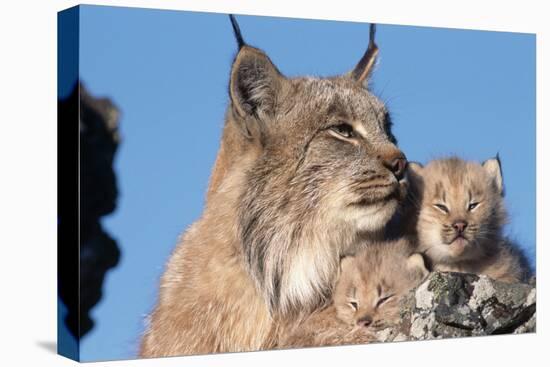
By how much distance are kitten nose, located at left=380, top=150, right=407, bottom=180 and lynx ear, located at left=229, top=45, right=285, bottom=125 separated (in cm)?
90

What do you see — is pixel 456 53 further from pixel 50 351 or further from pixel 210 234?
pixel 50 351

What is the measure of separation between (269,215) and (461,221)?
1.66m

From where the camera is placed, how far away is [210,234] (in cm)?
747

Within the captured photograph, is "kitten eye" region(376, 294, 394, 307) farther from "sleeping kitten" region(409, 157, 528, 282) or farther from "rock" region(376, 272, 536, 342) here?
"sleeping kitten" region(409, 157, 528, 282)

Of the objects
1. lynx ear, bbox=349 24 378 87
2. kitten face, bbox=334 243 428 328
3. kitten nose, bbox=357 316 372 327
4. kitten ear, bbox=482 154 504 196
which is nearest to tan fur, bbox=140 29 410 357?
kitten face, bbox=334 243 428 328

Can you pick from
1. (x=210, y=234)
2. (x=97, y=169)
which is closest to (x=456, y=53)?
(x=210, y=234)

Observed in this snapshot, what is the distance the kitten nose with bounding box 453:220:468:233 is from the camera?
801cm

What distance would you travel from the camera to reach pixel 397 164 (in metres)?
7.50

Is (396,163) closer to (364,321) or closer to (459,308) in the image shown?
(364,321)

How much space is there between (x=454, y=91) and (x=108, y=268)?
3388mm

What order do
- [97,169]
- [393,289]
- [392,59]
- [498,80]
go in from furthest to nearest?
[498,80] → [392,59] → [393,289] → [97,169]

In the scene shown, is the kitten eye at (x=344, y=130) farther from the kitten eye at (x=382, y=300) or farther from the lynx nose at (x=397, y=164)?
the kitten eye at (x=382, y=300)

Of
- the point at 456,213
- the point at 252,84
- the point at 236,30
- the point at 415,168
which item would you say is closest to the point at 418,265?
the point at 456,213

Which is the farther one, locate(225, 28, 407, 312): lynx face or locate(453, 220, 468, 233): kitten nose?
locate(453, 220, 468, 233): kitten nose
